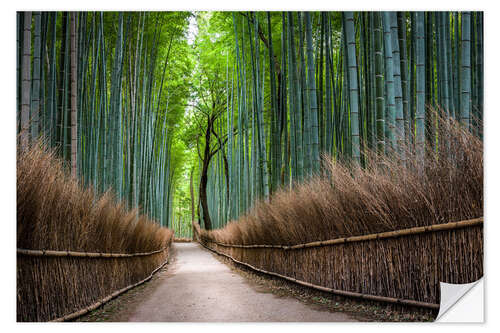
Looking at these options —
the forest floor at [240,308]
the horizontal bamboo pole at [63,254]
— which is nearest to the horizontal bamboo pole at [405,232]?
the forest floor at [240,308]

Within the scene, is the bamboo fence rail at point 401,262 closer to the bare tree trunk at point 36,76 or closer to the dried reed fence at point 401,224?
the dried reed fence at point 401,224

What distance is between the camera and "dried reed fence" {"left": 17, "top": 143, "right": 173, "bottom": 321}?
230cm

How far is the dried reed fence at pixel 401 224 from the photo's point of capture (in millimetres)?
2346

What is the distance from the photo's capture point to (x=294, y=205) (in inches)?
169

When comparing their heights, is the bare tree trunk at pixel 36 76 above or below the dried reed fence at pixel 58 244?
above

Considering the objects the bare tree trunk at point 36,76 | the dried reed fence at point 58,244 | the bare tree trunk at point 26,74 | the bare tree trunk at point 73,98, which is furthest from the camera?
the bare tree trunk at point 73,98

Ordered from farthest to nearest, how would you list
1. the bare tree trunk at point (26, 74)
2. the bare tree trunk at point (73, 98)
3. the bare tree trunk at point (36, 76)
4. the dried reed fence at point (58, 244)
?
the bare tree trunk at point (73, 98)
the bare tree trunk at point (36, 76)
the bare tree trunk at point (26, 74)
the dried reed fence at point (58, 244)

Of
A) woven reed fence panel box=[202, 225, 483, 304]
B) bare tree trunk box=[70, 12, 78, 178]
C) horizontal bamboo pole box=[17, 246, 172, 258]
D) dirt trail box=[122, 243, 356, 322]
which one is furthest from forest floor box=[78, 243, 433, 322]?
bare tree trunk box=[70, 12, 78, 178]

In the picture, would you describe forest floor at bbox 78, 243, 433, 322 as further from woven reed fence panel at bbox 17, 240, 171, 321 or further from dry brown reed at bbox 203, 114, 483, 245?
dry brown reed at bbox 203, 114, 483, 245

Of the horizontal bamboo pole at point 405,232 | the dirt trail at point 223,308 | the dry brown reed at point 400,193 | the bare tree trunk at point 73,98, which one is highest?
the bare tree trunk at point 73,98

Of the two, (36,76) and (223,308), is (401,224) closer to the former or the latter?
(223,308)

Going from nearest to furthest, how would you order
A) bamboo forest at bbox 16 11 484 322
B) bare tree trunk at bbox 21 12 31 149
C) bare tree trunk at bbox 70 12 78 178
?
1. bamboo forest at bbox 16 11 484 322
2. bare tree trunk at bbox 21 12 31 149
3. bare tree trunk at bbox 70 12 78 178

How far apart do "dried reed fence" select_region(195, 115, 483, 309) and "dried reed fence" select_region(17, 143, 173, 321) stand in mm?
1712
